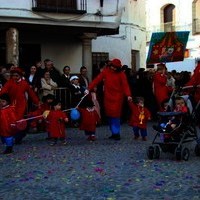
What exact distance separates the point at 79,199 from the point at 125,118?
10335 millimetres

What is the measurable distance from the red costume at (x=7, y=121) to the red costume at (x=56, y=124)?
1.24 meters

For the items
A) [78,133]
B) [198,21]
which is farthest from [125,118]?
[198,21]

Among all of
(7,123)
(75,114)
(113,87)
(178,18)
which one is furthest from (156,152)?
(178,18)

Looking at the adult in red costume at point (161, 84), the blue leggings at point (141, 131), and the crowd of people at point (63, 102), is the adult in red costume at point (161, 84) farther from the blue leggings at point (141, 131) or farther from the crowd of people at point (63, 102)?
the blue leggings at point (141, 131)

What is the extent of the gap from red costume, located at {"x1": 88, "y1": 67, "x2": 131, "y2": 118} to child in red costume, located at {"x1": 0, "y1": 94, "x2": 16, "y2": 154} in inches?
94.0

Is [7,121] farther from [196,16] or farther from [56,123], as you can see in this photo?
[196,16]

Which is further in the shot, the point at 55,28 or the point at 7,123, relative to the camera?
the point at 55,28

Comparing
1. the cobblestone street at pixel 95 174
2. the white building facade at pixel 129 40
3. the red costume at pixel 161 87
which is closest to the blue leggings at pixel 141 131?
the cobblestone street at pixel 95 174

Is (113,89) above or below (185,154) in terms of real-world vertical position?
above

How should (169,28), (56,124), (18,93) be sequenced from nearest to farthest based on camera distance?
→ (56,124), (18,93), (169,28)

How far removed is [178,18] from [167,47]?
2252 centimetres

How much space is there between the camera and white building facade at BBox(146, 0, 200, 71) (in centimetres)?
3719

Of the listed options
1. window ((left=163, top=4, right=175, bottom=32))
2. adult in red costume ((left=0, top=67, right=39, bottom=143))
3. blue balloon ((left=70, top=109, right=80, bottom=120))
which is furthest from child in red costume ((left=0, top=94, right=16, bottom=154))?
window ((left=163, top=4, right=175, bottom=32))

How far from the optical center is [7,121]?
10.2 m
